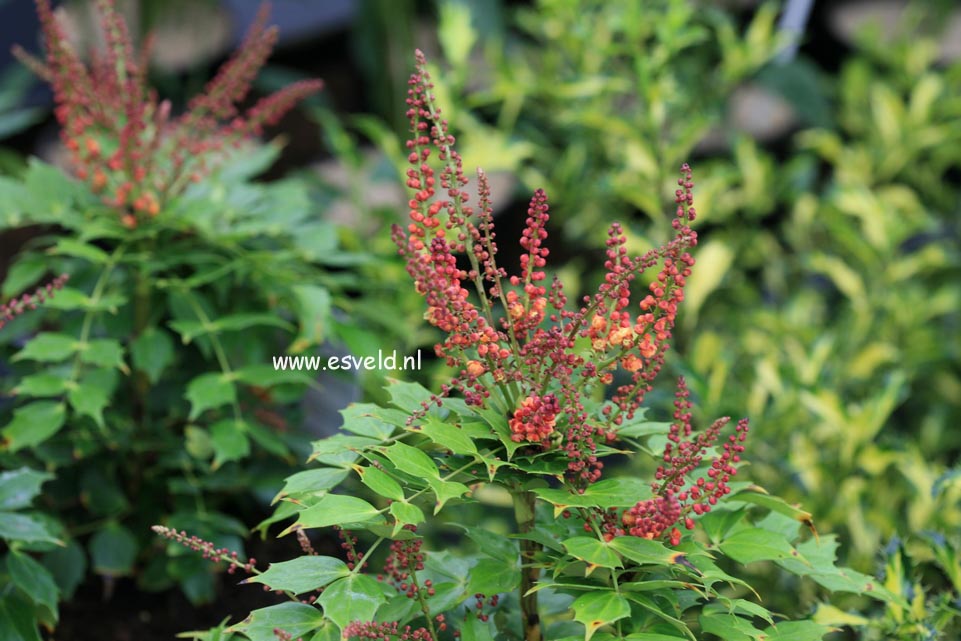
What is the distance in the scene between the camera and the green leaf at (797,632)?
97 cm

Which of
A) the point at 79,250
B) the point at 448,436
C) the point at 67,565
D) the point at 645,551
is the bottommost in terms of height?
the point at 67,565

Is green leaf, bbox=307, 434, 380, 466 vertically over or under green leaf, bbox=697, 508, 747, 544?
over

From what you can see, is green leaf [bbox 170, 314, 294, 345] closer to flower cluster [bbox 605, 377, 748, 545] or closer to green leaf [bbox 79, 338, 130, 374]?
green leaf [bbox 79, 338, 130, 374]

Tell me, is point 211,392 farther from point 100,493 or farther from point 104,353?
point 100,493

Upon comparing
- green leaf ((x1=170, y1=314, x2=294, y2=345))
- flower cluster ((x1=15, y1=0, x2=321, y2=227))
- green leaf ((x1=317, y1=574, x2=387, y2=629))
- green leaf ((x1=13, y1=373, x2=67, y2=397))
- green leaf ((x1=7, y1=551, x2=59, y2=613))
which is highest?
flower cluster ((x1=15, y1=0, x2=321, y2=227))

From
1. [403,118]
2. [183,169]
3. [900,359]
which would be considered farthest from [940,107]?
[183,169]

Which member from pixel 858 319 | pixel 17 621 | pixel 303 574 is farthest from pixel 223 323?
pixel 858 319

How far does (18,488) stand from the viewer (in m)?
1.26

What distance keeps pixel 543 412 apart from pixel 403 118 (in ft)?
5.61

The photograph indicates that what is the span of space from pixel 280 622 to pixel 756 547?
0.45 metres

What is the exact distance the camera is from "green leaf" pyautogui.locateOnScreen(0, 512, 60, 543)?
47.1 inches

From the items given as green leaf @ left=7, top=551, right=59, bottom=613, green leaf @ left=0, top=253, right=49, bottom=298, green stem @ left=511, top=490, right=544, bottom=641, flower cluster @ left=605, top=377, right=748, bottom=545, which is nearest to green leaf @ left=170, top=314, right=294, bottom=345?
green leaf @ left=0, top=253, right=49, bottom=298

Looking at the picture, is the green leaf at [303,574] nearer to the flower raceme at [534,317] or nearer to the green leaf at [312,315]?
the flower raceme at [534,317]

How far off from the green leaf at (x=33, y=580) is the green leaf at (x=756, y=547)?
79 centimetres
